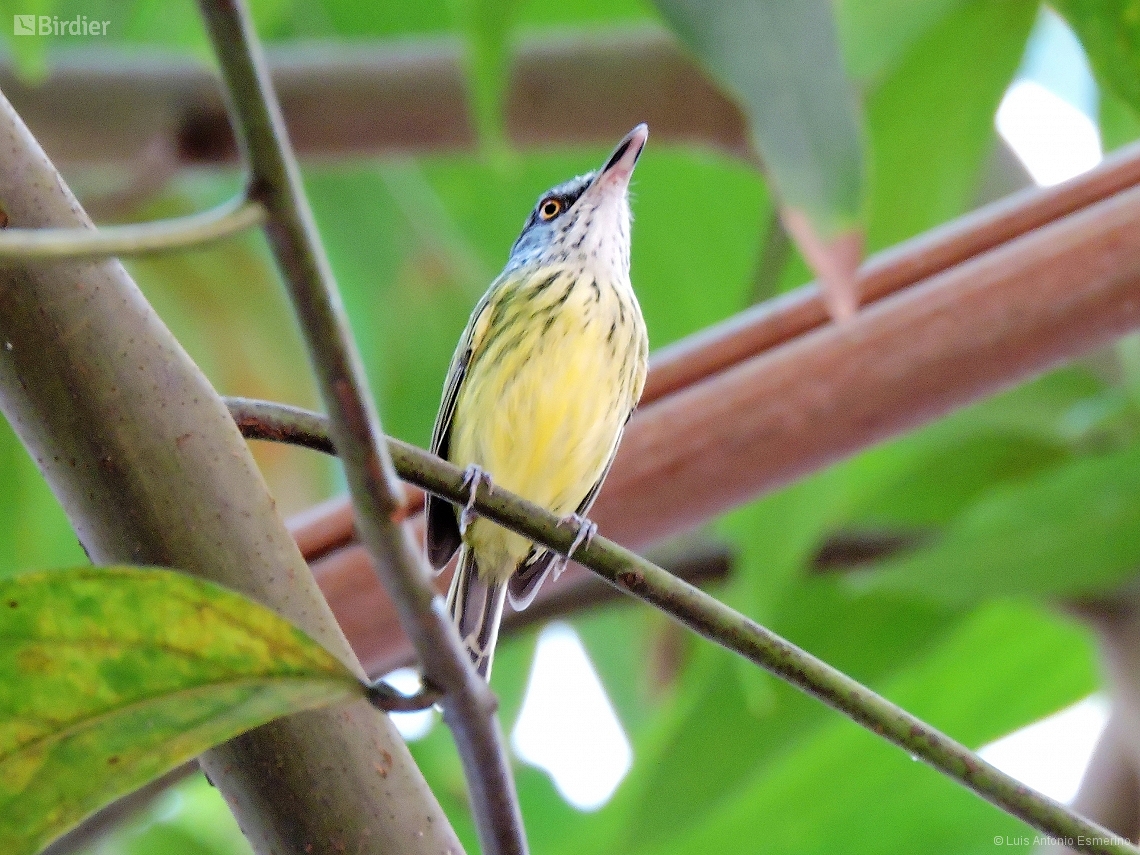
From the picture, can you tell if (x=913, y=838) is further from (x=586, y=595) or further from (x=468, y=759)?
(x=468, y=759)

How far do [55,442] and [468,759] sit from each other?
0.96ft

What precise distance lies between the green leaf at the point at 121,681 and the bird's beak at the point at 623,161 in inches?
40.5

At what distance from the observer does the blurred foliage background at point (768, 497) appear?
1905 mm

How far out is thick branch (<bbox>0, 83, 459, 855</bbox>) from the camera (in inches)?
30.3

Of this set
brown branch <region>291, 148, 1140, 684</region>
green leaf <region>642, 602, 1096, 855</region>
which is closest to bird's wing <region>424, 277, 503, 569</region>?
brown branch <region>291, 148, 1140, 684</region>

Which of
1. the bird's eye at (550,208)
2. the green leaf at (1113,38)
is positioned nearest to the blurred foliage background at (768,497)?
the green leaf at (1113,38)

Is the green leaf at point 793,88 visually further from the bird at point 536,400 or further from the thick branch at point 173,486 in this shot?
the bird at point 536,400

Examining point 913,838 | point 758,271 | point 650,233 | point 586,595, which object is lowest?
point 913,838

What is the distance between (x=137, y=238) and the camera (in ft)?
1.71

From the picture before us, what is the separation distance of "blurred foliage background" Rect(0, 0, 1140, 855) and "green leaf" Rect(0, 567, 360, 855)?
664 millimetres

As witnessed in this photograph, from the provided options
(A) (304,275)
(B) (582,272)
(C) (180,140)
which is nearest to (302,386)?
(C) (180,140)

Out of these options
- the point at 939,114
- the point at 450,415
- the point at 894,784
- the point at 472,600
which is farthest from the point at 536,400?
the point at 894,784

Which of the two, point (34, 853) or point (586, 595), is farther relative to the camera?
point (586, 595)

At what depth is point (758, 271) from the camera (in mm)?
2059
